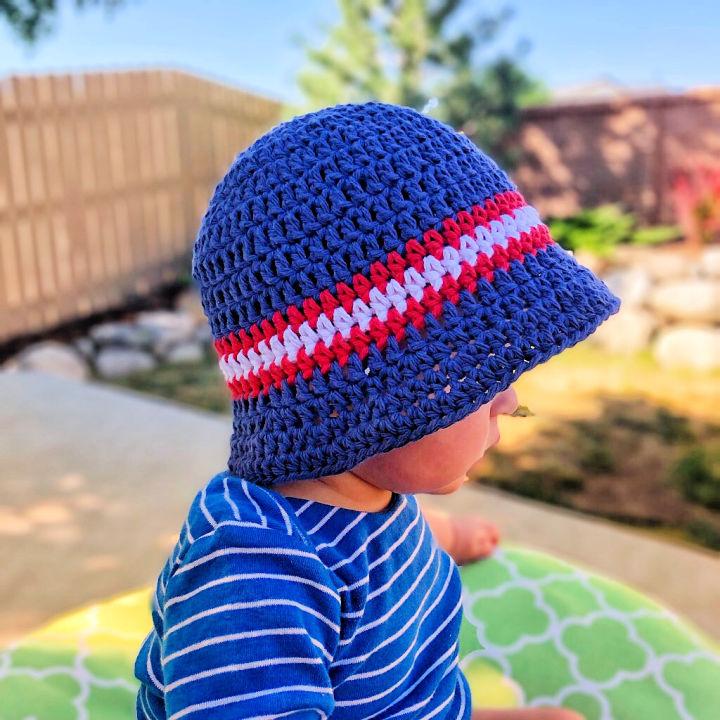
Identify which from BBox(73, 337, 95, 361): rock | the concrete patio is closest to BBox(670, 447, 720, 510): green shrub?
the concrete patio

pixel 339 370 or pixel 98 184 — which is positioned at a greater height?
pixel 339 370

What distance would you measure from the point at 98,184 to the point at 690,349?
491 cm

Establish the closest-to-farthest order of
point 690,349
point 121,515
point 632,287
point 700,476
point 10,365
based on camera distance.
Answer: point 121,515 < point 700,476 < point 690,349 < point 10,365 < point 632,287

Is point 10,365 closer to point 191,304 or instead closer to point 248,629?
point 191,304

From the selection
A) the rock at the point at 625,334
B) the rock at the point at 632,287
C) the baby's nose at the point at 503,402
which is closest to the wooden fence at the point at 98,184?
the rock at the point at 632,287

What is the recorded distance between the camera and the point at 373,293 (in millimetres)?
988

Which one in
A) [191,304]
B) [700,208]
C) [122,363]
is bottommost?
[191,304]

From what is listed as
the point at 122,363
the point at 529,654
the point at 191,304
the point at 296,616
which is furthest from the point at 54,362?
the point at 296,616

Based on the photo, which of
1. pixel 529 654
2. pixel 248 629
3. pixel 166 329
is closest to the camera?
pixel 248 629

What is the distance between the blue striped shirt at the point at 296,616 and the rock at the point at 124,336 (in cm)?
490

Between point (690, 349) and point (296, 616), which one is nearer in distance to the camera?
point (296, 616)

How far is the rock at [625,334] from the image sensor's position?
17.2ft

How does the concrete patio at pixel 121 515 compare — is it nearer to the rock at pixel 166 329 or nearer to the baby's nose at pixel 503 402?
the baby's nose at pixel 503 402

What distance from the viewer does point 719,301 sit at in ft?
18.2
